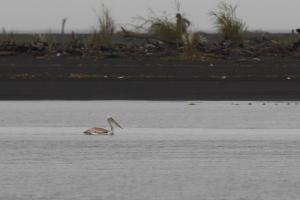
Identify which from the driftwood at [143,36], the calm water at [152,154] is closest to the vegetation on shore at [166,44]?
the driftwood at [143,36]

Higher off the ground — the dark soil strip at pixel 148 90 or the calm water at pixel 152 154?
the calm water at pixel 152 154

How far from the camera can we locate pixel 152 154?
1306 cm

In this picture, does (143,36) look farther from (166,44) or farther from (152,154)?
(152,154)

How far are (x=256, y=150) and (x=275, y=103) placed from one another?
7.85 metres

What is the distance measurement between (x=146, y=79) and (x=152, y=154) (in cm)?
1299

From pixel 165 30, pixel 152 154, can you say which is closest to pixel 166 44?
pixel 165 30

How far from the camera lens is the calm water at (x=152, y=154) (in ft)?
34.6

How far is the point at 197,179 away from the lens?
1114 cm

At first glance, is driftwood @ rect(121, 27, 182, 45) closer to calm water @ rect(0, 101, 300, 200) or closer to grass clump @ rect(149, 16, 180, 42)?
grass clump @ rect(149, 16, 180, 42)

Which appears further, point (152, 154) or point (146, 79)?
point (146, 79)

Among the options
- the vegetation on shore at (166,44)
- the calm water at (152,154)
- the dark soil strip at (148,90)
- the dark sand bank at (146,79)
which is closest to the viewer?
the calm water at (152,154)

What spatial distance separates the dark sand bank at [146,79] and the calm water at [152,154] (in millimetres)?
2970

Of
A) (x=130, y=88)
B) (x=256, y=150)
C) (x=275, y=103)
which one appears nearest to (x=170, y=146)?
(x=256, y=150)

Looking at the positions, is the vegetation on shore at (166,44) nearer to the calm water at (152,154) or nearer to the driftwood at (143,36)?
the driftwood at (143,36)
